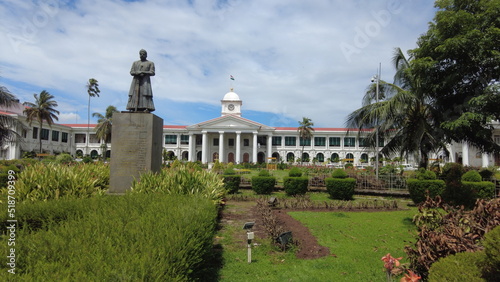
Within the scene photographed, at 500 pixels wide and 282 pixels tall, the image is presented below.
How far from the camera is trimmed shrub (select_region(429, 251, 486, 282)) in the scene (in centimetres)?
242

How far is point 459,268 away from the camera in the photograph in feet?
8.39

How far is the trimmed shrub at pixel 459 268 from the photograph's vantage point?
2.42 meters

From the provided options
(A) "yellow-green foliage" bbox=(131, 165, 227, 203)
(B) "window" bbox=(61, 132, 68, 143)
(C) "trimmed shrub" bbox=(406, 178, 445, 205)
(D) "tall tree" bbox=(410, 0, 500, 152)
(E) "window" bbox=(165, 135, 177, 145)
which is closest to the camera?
(A) "yellow-green foliage" bbox=(131, 165, 227, 203)

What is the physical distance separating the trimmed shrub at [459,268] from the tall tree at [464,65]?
9328mm

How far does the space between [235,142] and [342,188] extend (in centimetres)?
3919

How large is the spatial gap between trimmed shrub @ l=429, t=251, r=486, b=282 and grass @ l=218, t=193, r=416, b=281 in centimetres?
143

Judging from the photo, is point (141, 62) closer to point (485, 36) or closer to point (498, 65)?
point (485, 36)

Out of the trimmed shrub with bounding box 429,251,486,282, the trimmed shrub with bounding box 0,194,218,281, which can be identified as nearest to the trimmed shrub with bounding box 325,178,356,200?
the trimmed shrub with bounding box 429,251,486,282

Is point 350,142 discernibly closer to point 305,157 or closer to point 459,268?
point 305,157

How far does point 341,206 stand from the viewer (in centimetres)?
1027

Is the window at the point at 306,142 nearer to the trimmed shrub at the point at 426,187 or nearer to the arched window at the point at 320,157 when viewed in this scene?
the arched window at the point at 320,157

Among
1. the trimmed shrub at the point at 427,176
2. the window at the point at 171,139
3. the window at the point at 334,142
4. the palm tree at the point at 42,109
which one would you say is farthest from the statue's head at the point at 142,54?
the window at the point at 334,142

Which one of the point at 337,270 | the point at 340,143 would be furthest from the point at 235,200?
the point at 340,143

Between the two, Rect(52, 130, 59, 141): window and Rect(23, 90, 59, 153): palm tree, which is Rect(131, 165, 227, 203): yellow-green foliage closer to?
Rect(23, 90, 59, 153): palm tree
